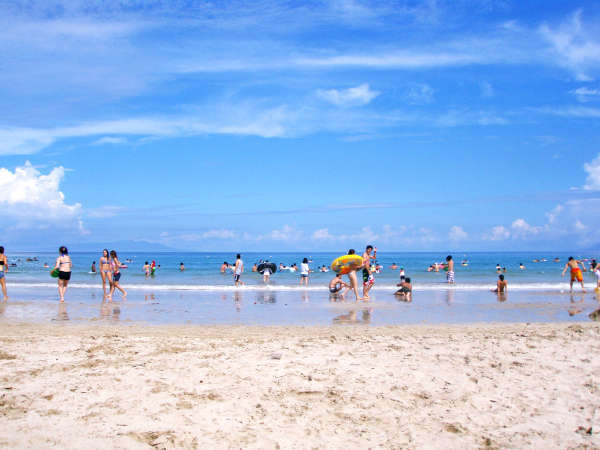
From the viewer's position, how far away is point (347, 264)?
56.6 ft

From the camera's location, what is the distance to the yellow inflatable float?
56.0ft

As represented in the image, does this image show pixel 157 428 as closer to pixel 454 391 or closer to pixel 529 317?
pixel 454 391

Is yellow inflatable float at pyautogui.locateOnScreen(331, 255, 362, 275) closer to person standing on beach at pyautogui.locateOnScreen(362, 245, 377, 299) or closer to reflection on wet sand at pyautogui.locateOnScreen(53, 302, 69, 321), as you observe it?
person standing on beach at pyautogui.locateOnScreen(362, 245, 377, 299)

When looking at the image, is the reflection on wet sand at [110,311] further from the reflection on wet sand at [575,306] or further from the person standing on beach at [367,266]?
the reflection on wet sand at [575,306]

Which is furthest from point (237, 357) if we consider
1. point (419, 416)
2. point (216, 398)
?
point (419, 416)

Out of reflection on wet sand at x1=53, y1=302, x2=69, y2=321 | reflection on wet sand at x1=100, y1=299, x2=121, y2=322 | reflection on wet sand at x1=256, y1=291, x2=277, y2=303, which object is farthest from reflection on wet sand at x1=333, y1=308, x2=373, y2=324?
reflection on wet sand at x1=53, y1=302, x2=69, y2=321

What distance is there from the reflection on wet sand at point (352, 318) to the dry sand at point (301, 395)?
4560 millimetres

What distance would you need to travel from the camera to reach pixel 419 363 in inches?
256

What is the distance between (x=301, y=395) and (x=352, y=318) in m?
7.98

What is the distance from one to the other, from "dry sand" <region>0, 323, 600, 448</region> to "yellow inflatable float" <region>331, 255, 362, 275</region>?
29.8ft

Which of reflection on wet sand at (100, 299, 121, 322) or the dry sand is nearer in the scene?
the dry sand

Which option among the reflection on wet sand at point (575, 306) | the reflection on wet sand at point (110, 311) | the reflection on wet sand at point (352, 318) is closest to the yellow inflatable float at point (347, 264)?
the reflection on wet sand at point (352, 318)

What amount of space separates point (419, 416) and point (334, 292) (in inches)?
546

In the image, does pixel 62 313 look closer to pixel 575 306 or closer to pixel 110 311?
pixel 110 311
